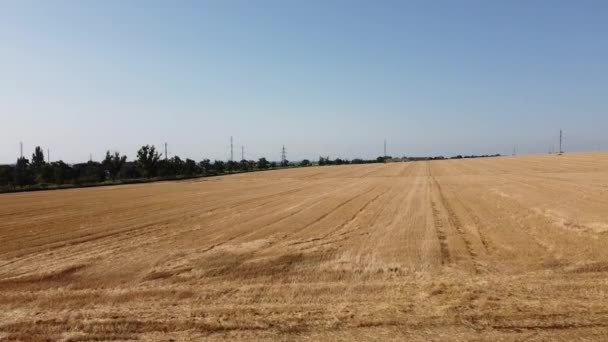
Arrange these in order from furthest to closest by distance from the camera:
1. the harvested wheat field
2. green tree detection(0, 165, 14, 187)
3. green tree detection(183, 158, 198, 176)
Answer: green tree detection(183, 158, 198, 176), green tree detection(0, 165, 14, 187), the harvested wheat field

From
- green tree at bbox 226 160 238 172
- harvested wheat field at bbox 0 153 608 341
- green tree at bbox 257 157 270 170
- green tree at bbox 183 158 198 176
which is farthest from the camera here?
green tree at bbox 257 157 270 170

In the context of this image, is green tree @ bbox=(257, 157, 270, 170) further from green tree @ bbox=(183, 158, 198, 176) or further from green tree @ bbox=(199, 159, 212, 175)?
green tree @ bbox=(183, 158, 198, 176)

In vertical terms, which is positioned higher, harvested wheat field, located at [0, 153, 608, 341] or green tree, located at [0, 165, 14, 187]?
green tree, located at [0, 165, 14, 187]

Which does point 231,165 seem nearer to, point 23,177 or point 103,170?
point 103,170

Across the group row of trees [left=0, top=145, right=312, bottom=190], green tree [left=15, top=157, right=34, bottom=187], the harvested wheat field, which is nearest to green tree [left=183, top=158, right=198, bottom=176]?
row of trees [left=0, top=145, right=312, bottom=190]

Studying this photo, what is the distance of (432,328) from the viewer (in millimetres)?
5598

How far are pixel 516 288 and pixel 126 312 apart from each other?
17.3ft

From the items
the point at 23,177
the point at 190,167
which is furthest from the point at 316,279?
the point at 190,167

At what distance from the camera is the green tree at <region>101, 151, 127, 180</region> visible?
70375mm

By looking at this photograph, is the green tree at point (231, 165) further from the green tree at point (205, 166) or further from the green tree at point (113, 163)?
the green tree at point (113, 163)

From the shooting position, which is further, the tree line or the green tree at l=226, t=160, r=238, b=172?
the green tree at l=226, t=160, r=238, b=172

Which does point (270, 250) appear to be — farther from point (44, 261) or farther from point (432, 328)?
point (432, 328)

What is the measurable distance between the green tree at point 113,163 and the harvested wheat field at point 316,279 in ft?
190

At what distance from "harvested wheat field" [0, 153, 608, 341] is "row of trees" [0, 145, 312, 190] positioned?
45772 millimetres
